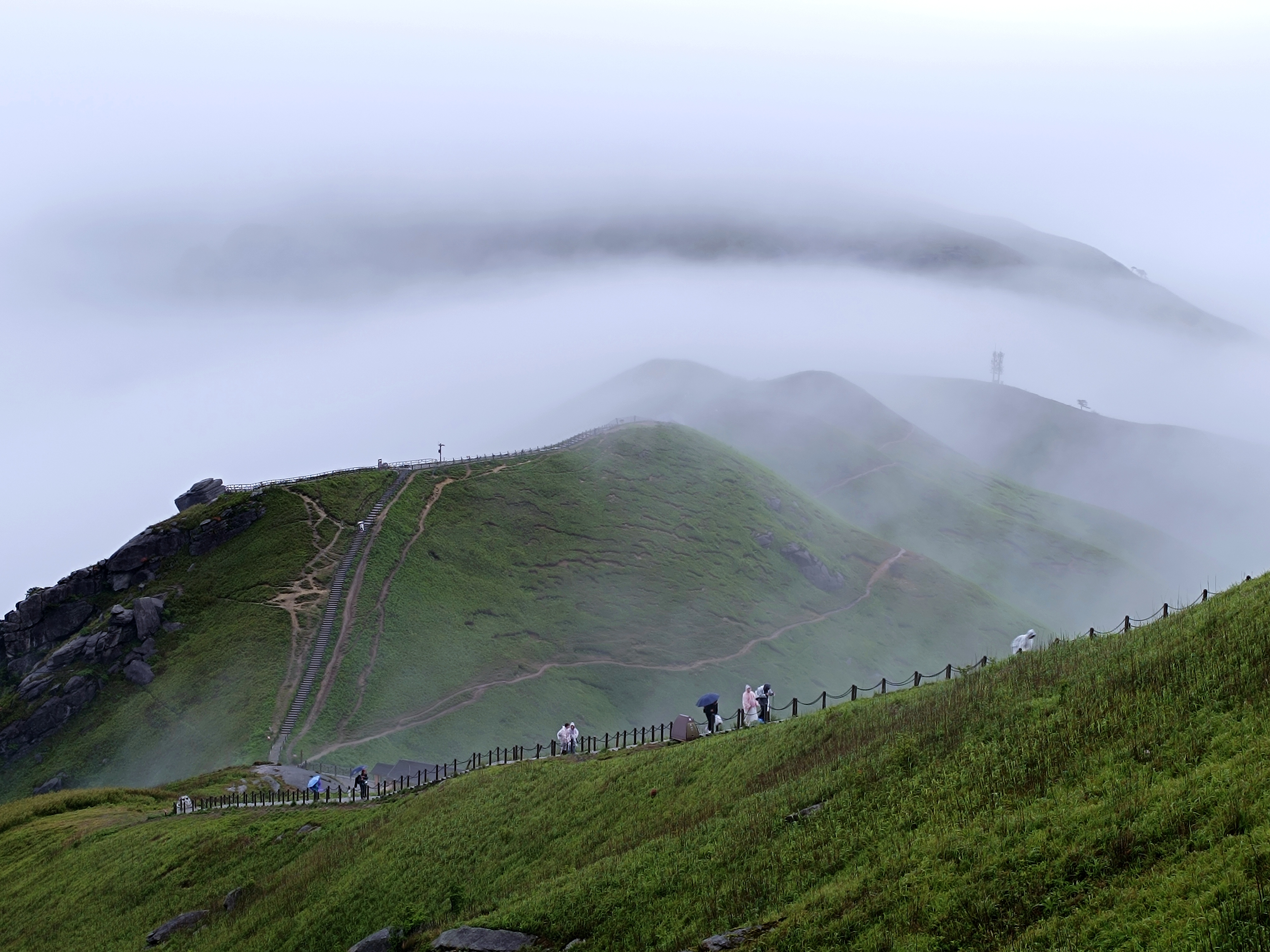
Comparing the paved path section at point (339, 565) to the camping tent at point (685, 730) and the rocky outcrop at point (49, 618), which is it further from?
the camping tent at point (685, 730)

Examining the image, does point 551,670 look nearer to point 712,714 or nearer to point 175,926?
point 712,714

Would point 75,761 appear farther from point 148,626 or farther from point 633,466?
point 633,466

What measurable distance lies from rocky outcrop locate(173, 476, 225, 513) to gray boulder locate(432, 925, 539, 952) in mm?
109664

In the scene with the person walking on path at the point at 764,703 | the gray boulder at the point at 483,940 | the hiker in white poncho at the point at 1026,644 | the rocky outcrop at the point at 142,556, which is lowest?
the gray boulder at the point at 483,940

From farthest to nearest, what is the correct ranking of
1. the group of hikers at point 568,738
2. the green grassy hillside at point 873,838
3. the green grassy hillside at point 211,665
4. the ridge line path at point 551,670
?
the green grassy hillside at point 211,665 → the ridge line path at point 551,670 → the group of hikers at point 568,738 → the green grassy hillside at point 873,838

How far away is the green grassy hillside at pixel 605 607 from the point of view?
297 ft

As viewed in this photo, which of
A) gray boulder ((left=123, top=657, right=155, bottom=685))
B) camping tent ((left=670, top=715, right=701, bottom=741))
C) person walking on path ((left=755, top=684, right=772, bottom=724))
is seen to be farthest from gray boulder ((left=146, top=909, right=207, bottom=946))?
gray boulder ((left=123, top=657, right=155, bottom=685))

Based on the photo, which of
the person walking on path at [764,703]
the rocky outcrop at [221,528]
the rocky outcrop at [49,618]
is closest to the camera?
the person walking on path at [764,703]

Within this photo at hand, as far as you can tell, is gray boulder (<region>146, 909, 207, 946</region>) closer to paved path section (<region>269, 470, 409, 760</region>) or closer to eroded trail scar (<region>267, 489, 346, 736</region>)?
paved path section (<region>269, 470, 409, 760</region>)

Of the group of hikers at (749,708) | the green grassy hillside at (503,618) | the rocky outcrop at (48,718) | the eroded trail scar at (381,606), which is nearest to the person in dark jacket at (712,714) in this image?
the group of hikers at (749,708)

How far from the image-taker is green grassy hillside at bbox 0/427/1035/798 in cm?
8675

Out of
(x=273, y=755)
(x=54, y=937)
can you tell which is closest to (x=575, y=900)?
(x=54, y=937)

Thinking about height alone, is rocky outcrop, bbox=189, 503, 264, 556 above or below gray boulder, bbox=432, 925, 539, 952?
above

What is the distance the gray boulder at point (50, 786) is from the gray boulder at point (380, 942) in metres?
68.2
